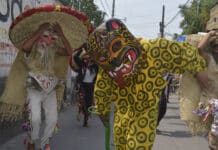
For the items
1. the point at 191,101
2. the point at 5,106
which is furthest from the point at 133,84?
the point at 5,106

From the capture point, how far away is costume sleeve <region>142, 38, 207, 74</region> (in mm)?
4949

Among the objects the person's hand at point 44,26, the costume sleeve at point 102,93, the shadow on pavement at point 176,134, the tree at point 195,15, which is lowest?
the shadow on pavement at point 176,134

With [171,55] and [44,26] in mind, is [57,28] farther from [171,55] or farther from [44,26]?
[171,55]

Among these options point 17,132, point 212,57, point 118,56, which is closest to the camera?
point 118,56

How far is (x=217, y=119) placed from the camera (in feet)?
19.2

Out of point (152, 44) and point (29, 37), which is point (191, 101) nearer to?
point (152, 44)

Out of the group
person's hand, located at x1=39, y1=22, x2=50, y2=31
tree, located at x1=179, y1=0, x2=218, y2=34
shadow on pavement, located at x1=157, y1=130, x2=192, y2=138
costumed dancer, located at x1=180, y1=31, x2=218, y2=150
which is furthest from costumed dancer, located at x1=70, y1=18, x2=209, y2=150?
tree, located at x1=179, y1=0, x2=218, y2=34

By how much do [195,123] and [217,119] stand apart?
24cm

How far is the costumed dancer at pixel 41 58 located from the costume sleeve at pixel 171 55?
1761mm

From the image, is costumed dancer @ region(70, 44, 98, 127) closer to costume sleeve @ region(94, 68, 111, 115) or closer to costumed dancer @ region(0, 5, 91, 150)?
costumed dancer @ region(0, 5, 91, 150)

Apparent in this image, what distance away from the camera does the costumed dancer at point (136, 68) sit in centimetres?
485

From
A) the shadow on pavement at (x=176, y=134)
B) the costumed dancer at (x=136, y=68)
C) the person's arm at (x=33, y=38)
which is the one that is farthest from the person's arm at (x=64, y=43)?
the shadow on pavement at (x=176, y=134)

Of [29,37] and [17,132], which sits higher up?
[29,37]

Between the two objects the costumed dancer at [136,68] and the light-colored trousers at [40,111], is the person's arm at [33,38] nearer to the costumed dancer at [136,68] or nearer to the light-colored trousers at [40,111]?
the light-colored trousers at [40,111]
